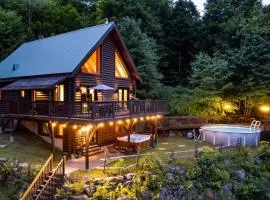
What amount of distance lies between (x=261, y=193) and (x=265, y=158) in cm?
369

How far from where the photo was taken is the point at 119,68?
22.5 metres

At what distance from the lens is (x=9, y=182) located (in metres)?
13.7

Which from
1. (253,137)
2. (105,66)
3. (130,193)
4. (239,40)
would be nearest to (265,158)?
(253,137)

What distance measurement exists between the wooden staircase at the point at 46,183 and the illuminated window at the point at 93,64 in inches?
285

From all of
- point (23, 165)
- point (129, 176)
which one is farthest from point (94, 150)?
point (129, 176)

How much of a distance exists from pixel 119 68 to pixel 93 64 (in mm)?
3298

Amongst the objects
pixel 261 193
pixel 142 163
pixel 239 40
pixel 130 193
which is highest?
pixel 239 40

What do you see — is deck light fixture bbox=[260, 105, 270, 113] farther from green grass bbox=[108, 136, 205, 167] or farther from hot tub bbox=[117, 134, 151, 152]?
hot tub bbox=[117, 134, 151, 152]

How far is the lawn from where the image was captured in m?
15.8

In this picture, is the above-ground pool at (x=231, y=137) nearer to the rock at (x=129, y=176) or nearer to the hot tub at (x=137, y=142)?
the hot tub at (x=137, y=142)

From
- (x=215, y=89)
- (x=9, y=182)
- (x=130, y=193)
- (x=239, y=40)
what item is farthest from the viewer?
(x=239, y=40)

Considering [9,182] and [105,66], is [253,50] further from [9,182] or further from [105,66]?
[9,182]

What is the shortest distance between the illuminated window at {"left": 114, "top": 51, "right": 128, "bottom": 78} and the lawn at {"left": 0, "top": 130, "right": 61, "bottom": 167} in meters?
7.47

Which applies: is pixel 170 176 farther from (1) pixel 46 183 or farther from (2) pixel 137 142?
(1) pixel 46 183
